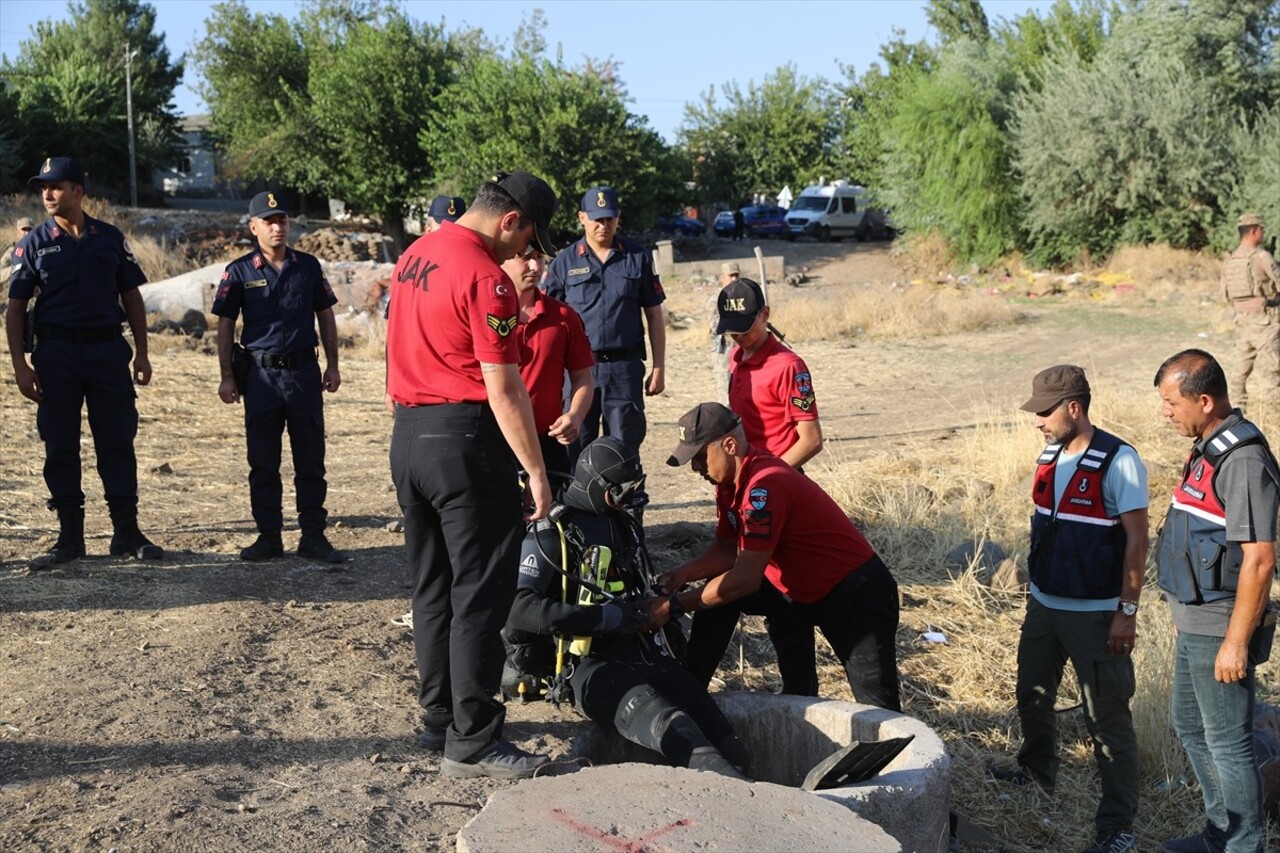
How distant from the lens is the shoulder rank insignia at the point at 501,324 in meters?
4.14

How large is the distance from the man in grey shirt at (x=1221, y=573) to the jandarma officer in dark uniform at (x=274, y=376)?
4.33m

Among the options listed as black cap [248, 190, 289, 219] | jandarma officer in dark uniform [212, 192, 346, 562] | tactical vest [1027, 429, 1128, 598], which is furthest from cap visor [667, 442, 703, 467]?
black cap [248, 190, 289, 219]

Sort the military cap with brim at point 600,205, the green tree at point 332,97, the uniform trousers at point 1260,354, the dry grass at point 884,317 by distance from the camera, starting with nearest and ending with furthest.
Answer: the military cap with brim at point 600,205 → the uniform trousers at point 1260,354 → the dry grass at point 884,317 → the green tree at point 332,97

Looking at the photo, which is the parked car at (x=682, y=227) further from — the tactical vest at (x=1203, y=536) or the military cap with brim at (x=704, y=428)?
the tactical vest at (x=1203, y=536)

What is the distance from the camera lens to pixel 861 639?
5004mm

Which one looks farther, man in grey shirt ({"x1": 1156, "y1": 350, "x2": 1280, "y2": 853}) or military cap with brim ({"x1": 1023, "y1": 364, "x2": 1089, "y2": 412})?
military cap with brim ({"x1": 1023, "y1": 364, "x2": 1089, "y2": 412})

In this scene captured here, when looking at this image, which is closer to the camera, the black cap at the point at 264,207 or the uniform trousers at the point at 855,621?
the uniform trousers at the point at 855,621

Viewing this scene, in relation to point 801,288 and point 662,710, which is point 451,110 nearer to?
point 801,288

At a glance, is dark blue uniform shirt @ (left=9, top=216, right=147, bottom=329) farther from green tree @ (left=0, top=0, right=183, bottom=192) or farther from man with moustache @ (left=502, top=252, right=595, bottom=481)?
green tree @ (left=0, top=0, right=183, bottom=192)

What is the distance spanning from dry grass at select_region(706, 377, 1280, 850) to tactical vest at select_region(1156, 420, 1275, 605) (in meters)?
1.39

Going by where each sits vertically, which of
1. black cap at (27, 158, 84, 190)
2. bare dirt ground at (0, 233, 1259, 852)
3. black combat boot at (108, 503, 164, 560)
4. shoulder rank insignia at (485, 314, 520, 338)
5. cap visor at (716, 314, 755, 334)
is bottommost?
bare dirt ground at (0, 233, 1259, 852)

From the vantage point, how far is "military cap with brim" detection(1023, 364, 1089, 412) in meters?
4.84

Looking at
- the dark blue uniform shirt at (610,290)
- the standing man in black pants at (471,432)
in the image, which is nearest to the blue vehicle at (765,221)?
the dark blue uniform shirt at (610,290)

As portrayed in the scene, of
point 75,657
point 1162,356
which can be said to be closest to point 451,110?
point 1162,356
